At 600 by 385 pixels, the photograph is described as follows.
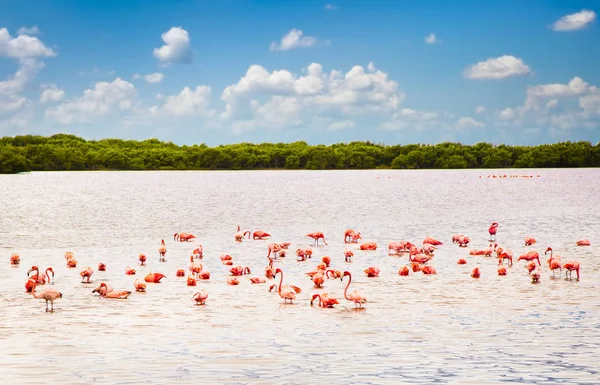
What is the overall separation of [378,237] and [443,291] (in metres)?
12.8

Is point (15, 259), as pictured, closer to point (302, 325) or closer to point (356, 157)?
point (302, 325)

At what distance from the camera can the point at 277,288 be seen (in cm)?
1708

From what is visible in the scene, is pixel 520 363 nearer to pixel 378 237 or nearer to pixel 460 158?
pixel 378 237

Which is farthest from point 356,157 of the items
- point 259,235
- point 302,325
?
point 302,325

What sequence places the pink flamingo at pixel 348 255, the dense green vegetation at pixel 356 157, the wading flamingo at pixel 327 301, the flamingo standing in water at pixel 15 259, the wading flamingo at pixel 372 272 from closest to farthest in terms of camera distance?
the wading flamingo at pixel 327 301 → the wading flamingo at pixel 372 272 → the flamingo standing in water at pixel 15 259 → the pink flamingo at pixel 348 255 → the dense green vegetation at pixel 356 157

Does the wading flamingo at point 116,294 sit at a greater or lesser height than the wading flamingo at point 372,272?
lesser

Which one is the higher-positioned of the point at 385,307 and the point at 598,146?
the point at 598,146

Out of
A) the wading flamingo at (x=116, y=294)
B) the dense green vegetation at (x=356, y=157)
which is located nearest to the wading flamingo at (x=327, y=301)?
the wading flamingo at (x=116, y=294)

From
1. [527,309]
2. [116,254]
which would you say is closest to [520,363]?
[527,309]

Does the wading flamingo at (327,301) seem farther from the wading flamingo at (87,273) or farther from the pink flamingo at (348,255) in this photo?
the pink flamingo at (348,255)

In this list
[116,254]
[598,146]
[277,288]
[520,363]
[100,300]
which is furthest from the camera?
[598,146]

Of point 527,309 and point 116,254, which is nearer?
point 527,309

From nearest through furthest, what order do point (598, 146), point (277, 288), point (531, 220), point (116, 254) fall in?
point (277, 288), point (116, 254), point (531, 220), point (598, 146)

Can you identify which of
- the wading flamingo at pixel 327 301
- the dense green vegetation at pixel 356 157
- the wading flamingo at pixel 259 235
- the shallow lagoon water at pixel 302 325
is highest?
the dense green vegetation at pixel 356 157
